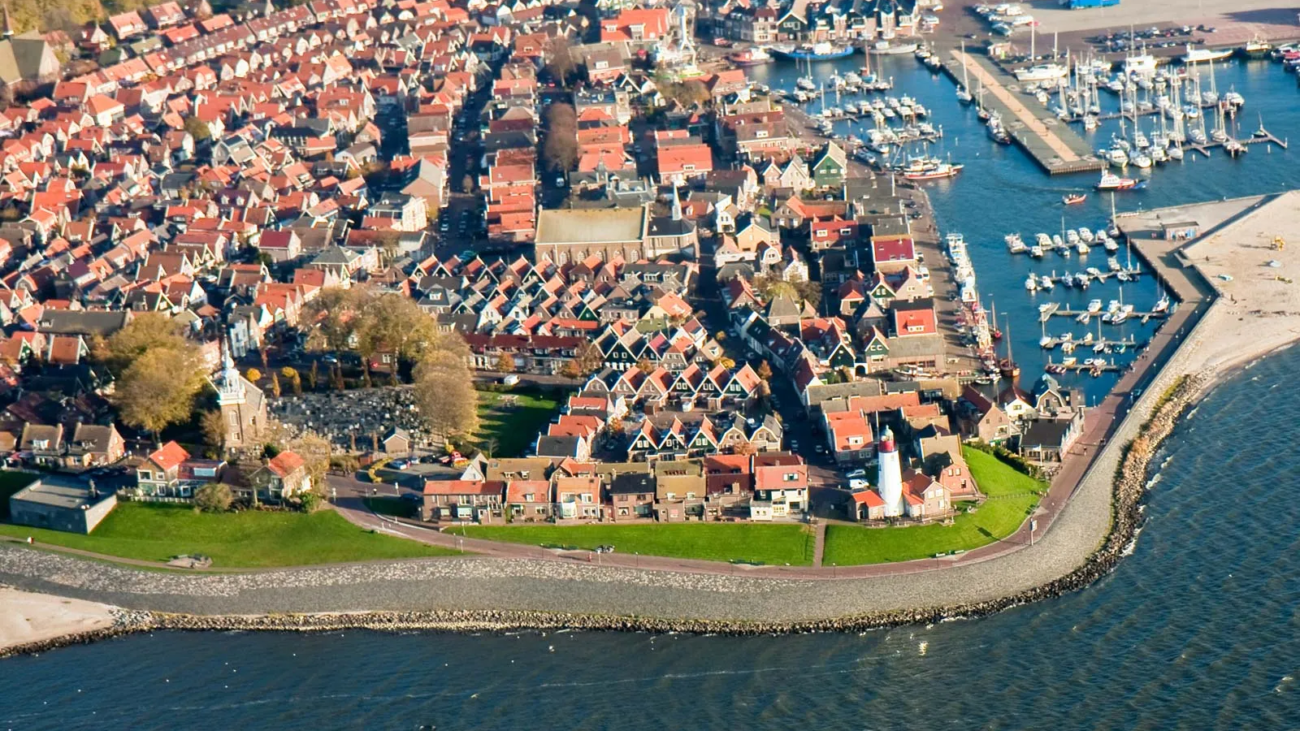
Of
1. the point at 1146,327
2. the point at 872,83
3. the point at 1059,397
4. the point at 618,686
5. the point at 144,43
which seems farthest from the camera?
the point at 144,43

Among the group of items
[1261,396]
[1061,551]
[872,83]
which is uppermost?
[872,83]

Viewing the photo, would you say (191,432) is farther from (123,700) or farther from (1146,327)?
(1146,327)

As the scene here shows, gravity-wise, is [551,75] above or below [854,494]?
above

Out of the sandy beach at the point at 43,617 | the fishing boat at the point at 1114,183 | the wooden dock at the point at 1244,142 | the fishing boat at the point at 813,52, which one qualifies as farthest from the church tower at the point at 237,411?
the fishing boat at the point at 813,52

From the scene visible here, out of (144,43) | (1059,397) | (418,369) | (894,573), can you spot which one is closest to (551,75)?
(144,43)

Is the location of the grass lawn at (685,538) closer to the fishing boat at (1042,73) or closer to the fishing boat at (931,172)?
the fishing boat at (931,172)

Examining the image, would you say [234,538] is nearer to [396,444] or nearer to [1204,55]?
[396,444]

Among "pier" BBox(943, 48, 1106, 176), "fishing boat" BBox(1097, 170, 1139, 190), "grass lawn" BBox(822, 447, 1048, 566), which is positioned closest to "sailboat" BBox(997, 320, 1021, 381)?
"grass lawn" BBox(822, 447, 1048, 566)
